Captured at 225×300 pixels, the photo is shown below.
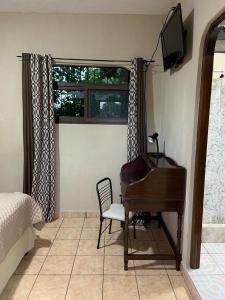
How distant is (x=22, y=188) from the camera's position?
3738 millimetres

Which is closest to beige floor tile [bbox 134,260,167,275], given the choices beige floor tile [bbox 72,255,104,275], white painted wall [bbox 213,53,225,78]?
beige floor tile [bbox 72,255,104,275]

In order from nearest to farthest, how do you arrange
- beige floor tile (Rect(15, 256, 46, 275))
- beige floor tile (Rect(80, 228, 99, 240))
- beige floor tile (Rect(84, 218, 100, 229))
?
beige floor tile (Rect(15, 256, 46, 275)) < beige floor tile (Rect(80, 228, 99, 240)) < beige floor tile (Rect(84, 218, 100, 229))

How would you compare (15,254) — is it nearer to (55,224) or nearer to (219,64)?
(55,224)

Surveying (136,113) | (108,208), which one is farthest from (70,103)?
(108,208)

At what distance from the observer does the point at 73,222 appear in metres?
3.66

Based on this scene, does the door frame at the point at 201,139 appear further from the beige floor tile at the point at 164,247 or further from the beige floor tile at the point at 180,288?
the beige floor tile at the point at 164,247

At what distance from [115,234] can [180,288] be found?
1166 millimetres

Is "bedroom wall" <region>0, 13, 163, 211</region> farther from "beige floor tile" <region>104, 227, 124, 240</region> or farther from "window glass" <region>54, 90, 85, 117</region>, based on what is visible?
"beige floor tile" <region>104, 227, 124, 240</region>

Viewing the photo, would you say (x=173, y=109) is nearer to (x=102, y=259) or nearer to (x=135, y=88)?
(x=135, y=88)

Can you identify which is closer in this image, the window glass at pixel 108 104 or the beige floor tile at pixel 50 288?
the beige floor tile at pixel 50 288

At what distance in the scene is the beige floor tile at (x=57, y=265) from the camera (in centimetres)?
247

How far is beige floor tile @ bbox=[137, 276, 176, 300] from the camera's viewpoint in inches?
84.8

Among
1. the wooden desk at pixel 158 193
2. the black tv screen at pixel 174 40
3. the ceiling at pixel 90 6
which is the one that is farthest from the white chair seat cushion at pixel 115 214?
the ceiling at pixel 90 6

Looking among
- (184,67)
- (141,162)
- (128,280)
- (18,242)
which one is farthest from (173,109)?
(18,242)
